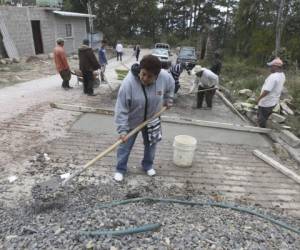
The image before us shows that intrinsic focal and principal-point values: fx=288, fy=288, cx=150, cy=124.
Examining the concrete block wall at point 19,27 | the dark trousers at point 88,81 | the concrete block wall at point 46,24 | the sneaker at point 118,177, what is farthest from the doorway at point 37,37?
the sneaker at point 118,177

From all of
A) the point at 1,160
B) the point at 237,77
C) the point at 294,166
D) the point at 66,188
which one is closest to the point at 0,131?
the point at 1,160

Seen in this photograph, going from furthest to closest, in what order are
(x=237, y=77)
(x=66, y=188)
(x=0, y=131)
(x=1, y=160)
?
(x=237, y=77)
(x=0, y=131)
(x=1, y=160)
(x=66, y=188)

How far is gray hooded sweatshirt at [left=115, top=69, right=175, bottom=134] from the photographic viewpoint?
325 cm

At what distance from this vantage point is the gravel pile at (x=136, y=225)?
2590 millimetres

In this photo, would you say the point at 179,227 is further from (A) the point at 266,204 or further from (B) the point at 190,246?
(A) the point at 266,204

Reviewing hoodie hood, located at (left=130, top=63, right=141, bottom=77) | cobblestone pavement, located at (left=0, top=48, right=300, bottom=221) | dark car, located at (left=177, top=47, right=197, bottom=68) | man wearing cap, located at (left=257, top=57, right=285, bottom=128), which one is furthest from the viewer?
dark car, located at (left=177, top=47, right=197, bottom=68)

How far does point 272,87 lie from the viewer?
5402mm

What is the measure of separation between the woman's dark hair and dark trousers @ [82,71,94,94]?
5.35m

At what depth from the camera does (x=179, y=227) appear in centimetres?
283

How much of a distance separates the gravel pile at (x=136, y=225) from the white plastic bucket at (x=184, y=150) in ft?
3.48

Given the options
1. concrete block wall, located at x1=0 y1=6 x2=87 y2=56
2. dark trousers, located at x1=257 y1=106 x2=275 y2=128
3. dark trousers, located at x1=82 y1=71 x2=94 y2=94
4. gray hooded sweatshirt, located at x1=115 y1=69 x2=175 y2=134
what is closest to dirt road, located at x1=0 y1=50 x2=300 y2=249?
dark trousers, located at x1=257 y1=106 x2=275 y2=128

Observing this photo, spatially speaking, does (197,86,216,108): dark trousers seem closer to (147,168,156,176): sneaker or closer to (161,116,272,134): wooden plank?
(161,116,272,134): wooden plank

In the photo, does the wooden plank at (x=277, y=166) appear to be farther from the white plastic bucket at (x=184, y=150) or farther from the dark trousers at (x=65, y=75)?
the dark trousers at (x=65, y=75)

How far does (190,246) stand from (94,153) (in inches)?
96.1
